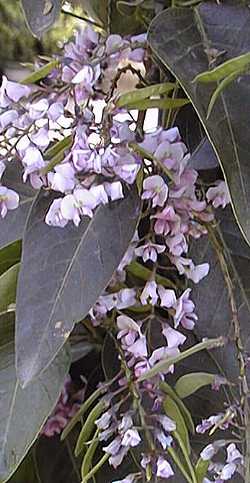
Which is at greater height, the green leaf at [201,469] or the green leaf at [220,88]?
the green leaf at [220,88]

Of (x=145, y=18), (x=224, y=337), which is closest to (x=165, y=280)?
(x=224, y=337)

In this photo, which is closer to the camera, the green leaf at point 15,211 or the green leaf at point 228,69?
the green leaf at point 228,69

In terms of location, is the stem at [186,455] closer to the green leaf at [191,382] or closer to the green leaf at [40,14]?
the green leaf at [191,382]

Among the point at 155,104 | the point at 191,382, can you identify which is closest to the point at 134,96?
the point at 155,104

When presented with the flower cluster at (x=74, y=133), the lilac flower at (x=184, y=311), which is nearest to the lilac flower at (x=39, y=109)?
the flower cluster at (x=74, y=133)

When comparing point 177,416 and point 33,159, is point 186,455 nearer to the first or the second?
point 177,416

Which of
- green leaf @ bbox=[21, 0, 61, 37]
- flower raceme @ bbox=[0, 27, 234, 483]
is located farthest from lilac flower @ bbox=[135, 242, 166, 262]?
green leaf @ bbox=[21, 0, 61, 37]
